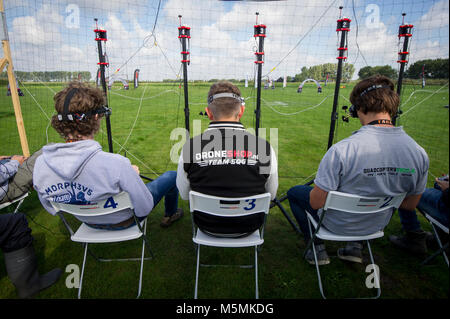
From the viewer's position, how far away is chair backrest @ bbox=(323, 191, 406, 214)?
1660 millimetres

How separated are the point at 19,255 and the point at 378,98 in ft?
10.7

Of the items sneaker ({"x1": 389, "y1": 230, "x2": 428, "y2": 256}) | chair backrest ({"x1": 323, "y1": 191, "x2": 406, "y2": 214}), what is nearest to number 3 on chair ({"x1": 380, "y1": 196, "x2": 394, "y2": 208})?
chair backrest ({"x1": 323, "y1": 191, "x2": 406, "y2": 214})

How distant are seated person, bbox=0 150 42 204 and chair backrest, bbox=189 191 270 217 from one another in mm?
2181

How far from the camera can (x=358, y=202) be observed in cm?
167

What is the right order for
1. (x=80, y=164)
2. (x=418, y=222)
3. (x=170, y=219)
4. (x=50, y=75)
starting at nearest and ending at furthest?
(x=80, y=164) → (x=418, y=222) → (x=170, y=219) → (x=50, y=75)

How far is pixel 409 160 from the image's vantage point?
1733 mm

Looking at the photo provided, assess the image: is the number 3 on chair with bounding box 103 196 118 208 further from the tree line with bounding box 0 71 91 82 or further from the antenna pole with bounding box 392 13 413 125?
the antenna pole with bounding box 392 13 413 125

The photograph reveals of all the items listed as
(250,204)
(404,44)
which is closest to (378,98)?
(250,204)

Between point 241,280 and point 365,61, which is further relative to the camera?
point 365,61

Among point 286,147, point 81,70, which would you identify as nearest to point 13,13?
point 81,70

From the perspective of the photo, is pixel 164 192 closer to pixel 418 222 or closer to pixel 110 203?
pixel 110 203

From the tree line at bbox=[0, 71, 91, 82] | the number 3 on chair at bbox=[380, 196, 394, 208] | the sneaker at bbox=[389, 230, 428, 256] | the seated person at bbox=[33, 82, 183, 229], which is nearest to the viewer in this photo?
the seated person at bbox=[33, 82, 183, 229]

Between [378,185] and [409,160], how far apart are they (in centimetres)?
29
